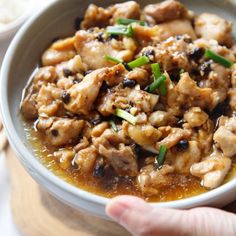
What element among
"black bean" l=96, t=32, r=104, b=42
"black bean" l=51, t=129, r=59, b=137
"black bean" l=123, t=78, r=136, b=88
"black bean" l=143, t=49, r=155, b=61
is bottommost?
"black bean" l=51, t=129, r=59, b=137

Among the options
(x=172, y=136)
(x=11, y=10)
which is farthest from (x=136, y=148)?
(x=11, y=10)

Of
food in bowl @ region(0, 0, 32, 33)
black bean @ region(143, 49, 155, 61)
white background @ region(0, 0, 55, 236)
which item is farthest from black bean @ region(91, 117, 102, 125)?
food in bowl @ region(0, 0, 32, 33)

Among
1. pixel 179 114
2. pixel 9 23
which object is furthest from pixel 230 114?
pixel 9 23

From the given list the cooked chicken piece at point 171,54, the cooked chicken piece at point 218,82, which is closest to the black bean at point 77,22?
the cooked chicken piece at point 171,54

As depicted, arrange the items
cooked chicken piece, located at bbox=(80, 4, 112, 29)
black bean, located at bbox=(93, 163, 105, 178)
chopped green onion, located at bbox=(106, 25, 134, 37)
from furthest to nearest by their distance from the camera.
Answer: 1. cooked chicken piece, located at bbox=(80, 4, 112, 29)
2. chopped green onion, located at bbox=(106, 25, 134, 37)
3. black bean, located at bbox=(93, 163, 105, 178)

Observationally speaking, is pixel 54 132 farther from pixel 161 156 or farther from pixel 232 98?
pixel 232 98

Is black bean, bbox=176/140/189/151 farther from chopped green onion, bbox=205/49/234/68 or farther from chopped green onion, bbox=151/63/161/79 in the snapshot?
chopped green onion, bbox=205/49/234/68

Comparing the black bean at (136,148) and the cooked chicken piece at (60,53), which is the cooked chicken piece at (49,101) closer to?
the cooked chicken piece at (60,53)
